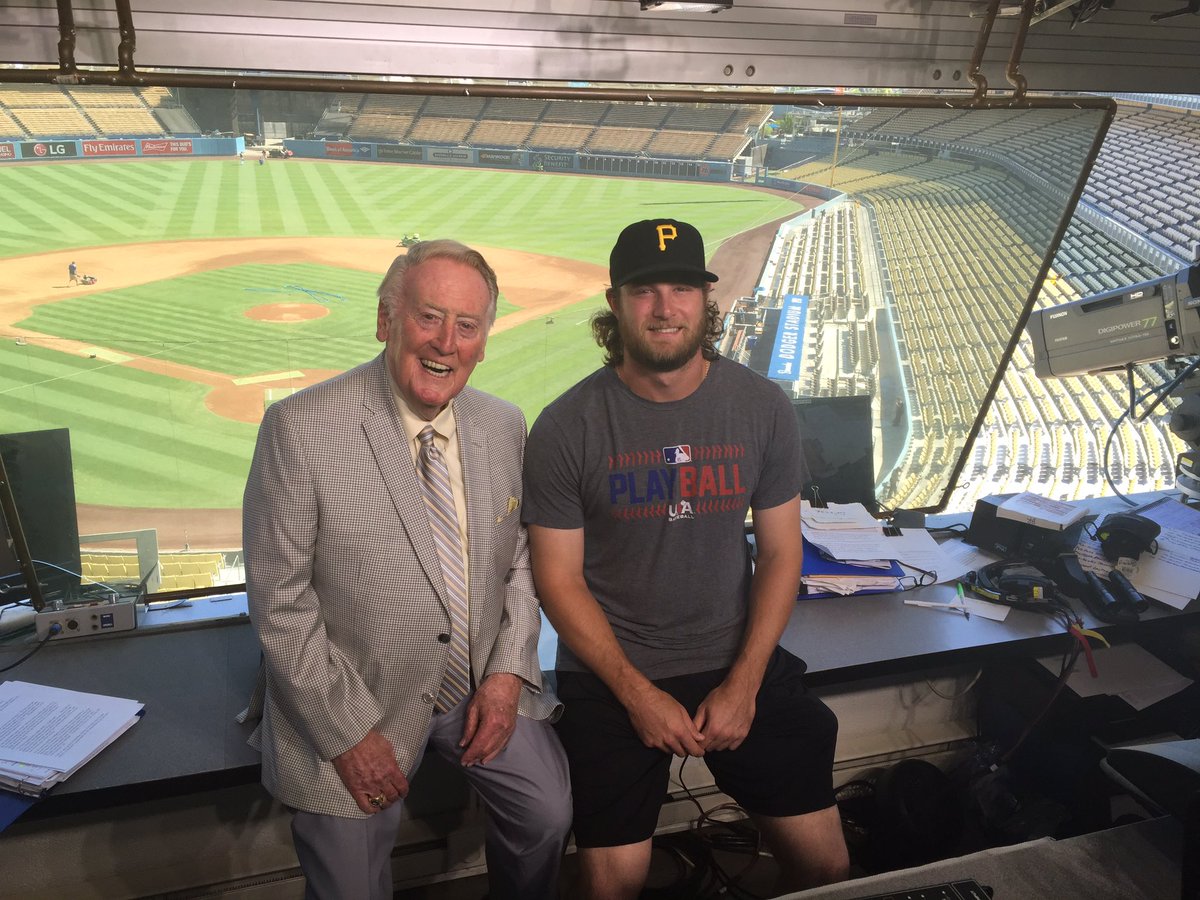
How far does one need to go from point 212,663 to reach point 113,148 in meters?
1.31

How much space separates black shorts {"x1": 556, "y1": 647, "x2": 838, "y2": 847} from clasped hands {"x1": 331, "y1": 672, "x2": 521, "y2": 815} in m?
0.15

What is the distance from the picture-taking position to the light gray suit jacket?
5.60 ft

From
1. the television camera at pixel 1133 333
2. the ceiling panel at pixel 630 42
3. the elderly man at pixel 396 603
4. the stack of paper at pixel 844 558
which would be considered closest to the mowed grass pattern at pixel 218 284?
the ceiling panel at pixel 630 42

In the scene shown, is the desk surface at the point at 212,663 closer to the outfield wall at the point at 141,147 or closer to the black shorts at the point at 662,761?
the black shorts at the point at 662,761

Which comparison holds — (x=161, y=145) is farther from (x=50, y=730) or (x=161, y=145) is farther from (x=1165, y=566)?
(x=1165, y=566)

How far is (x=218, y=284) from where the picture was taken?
7.77ft

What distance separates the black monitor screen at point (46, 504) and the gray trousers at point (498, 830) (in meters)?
1.11

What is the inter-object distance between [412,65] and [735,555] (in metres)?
Result: 1.41

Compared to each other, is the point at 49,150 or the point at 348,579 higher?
the point at 49,150

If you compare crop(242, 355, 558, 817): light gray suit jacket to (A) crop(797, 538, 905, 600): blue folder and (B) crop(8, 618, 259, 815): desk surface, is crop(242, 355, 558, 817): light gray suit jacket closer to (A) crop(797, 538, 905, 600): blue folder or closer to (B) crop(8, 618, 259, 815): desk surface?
(B) crop(8, 618, 259, 815): desk surface

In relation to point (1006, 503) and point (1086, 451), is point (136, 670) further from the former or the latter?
point (1086, 451)

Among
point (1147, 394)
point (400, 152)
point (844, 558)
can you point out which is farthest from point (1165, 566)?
point (400, 152)

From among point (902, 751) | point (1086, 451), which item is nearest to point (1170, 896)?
point (902, 751)

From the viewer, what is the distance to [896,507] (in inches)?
127
